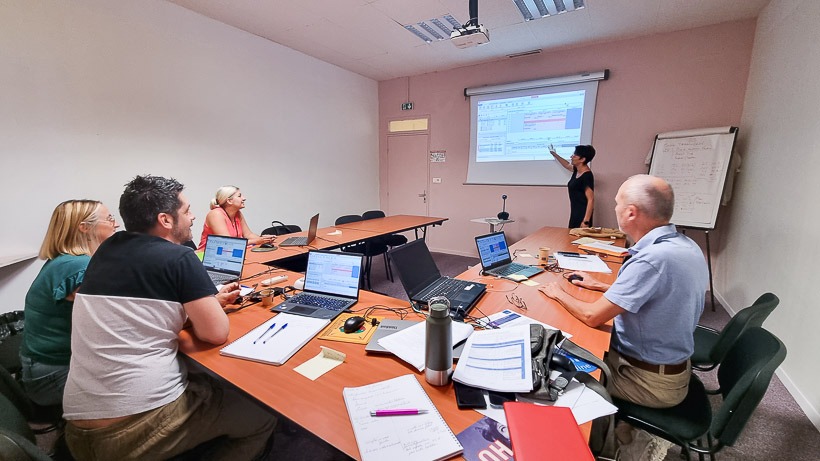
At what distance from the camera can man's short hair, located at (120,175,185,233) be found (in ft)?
4.01

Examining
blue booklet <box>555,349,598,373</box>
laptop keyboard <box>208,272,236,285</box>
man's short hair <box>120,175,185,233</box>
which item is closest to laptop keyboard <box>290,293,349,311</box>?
laptop keyboard <box>208,272,236,285</box>

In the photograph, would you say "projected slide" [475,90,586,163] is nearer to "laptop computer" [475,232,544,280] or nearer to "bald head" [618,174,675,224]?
"laptop computer" [475,232,544,280]

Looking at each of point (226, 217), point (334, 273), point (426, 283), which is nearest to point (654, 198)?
point (426, 283)

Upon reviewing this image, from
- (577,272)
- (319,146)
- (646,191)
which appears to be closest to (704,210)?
(577,272)

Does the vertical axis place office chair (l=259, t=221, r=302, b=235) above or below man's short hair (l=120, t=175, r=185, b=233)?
below

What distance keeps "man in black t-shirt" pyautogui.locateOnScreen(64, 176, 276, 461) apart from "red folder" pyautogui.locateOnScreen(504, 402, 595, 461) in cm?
87

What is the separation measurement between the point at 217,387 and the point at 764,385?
1.90m

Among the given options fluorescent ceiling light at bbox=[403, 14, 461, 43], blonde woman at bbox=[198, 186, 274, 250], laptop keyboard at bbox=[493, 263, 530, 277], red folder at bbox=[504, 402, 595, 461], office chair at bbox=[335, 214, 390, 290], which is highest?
fluorescent ceiling light at bbox=[403, 14, 461, 43]

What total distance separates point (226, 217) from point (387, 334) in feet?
7.36

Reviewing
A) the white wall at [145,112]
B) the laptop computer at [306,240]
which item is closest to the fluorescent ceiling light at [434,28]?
the white wall at [145,112]

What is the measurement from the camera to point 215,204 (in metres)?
2.98

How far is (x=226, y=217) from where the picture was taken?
2.90 metres

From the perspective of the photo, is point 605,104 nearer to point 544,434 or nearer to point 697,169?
point 697,169

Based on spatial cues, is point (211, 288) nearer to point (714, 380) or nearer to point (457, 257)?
point (714, 380)
